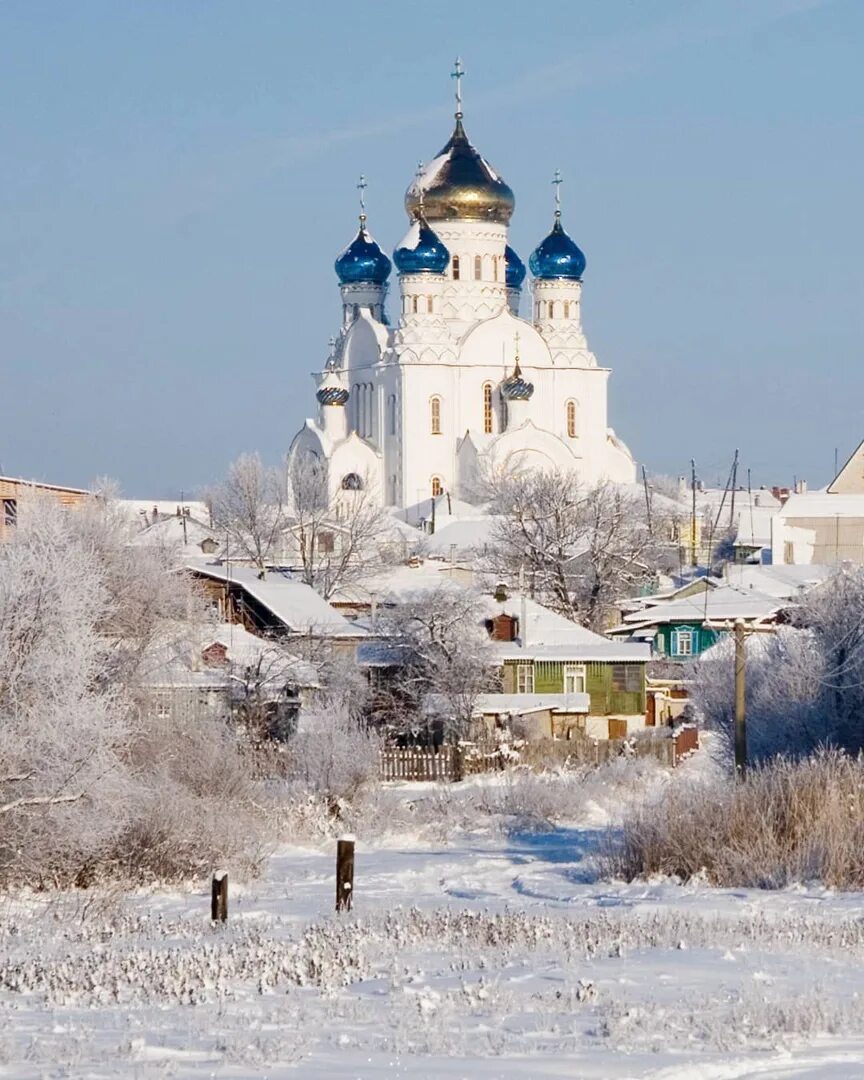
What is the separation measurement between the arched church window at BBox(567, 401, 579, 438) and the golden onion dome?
257 inches

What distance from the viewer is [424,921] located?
12250 millimetres

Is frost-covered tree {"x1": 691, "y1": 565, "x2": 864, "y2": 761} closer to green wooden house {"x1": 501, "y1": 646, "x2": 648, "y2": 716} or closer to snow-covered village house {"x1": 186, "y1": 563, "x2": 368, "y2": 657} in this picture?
green wooden house {"x1": 501, "y1": 646, "x2": 648, "y2": 716}

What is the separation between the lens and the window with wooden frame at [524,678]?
108ft

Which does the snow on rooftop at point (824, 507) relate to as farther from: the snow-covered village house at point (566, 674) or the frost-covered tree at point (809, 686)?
the frost-covered tree at point (809, 686)

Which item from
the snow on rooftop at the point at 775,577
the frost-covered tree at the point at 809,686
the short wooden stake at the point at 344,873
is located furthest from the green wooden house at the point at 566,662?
the short wooden stake at the point at 344,873

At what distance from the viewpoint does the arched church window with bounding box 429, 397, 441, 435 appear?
65.1 meters

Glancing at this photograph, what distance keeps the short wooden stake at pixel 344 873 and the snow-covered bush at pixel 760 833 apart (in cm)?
305

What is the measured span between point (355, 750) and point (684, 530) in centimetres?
4492

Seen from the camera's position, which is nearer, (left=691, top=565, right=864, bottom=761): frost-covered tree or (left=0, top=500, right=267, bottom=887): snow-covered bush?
(left=0, top=500, right=267, bottom=887): snow-covered bush

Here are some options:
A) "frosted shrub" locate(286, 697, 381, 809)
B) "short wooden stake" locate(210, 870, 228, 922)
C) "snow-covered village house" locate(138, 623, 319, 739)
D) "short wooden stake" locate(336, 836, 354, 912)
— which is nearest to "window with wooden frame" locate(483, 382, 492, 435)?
"snow-covered village house" locate(138, 623, 319, 739)

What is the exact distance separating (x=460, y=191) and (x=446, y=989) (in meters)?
56.9

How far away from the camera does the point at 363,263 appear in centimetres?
6850

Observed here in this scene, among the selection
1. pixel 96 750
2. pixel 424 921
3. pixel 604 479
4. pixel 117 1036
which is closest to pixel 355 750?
pixel 96 750

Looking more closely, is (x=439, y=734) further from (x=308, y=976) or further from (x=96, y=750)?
(x=308, y=976)
